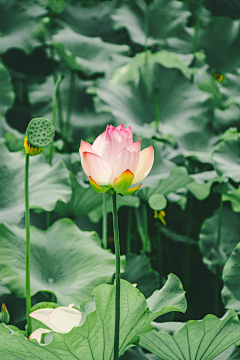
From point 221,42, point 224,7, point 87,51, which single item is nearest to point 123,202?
point 87,51

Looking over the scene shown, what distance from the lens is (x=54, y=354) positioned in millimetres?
492

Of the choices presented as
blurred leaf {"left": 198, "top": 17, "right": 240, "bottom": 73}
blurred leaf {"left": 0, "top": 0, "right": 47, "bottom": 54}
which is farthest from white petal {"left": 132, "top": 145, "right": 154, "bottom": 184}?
blurred leaf {"left": 198, "top": 17, "right": 240, "bottom": 73}

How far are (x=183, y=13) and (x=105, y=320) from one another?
5.39 ft

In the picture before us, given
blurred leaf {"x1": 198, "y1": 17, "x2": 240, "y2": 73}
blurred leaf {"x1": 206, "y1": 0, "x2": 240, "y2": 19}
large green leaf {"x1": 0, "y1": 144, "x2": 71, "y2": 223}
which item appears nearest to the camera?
large green leaf {"x1": 0, "y1": 144, "x2": 71, "y2": 223}

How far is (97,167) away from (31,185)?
571mm

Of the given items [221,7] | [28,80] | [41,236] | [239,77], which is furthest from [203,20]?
[41,236]

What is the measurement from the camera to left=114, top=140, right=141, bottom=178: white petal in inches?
16.3

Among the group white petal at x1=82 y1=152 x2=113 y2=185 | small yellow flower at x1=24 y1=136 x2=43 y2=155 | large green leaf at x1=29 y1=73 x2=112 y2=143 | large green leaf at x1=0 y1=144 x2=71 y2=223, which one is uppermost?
white petal at x1=82 y1=152 x2=113 y2=185

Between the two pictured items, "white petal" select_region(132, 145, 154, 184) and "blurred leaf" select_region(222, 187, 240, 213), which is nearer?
"white petal" select_region(132, 145, 154, 184)

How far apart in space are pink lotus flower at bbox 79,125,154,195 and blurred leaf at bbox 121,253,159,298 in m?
0.59

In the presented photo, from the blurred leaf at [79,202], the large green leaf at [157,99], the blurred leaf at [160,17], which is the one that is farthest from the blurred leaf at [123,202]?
the blurred leaf at [160,17]

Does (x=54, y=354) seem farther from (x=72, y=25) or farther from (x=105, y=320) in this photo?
(x=72, y=25)

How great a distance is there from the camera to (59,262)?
0.86 meters

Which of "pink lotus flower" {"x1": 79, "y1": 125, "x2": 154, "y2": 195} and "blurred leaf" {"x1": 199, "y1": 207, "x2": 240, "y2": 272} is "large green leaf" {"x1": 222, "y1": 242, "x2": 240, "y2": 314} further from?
"pink lotus flower" {"x1": 79, "y1": 125, "x2": 154, "y2": 195}
